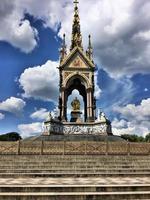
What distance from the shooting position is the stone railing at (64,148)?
2308cm

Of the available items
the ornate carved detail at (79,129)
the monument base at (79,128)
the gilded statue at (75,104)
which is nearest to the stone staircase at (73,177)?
the monument base at (79,128)

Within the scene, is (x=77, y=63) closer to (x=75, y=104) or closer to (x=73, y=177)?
(x=75, y=104)

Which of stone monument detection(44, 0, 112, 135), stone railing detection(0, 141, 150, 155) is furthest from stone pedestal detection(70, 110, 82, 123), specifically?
stone railing detection(0, 141, 150, 155)

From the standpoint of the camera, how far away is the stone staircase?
1016cm

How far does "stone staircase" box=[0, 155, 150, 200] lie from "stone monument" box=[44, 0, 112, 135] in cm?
1415

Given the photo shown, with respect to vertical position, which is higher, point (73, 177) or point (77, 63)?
point (77, 63)

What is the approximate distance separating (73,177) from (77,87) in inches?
1059

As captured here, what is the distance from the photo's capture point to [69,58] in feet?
130

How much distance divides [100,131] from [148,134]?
44.1 m

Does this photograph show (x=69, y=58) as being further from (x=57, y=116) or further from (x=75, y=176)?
(x=75, y=176)

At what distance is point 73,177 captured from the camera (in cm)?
1602

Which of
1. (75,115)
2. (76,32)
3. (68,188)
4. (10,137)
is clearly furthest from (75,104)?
(10,137)

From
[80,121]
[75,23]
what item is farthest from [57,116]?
[75,23]

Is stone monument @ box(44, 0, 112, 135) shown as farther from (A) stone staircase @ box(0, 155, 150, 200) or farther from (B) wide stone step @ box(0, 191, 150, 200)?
(B) wide stone step @ box(0, 191, 150, 200)
